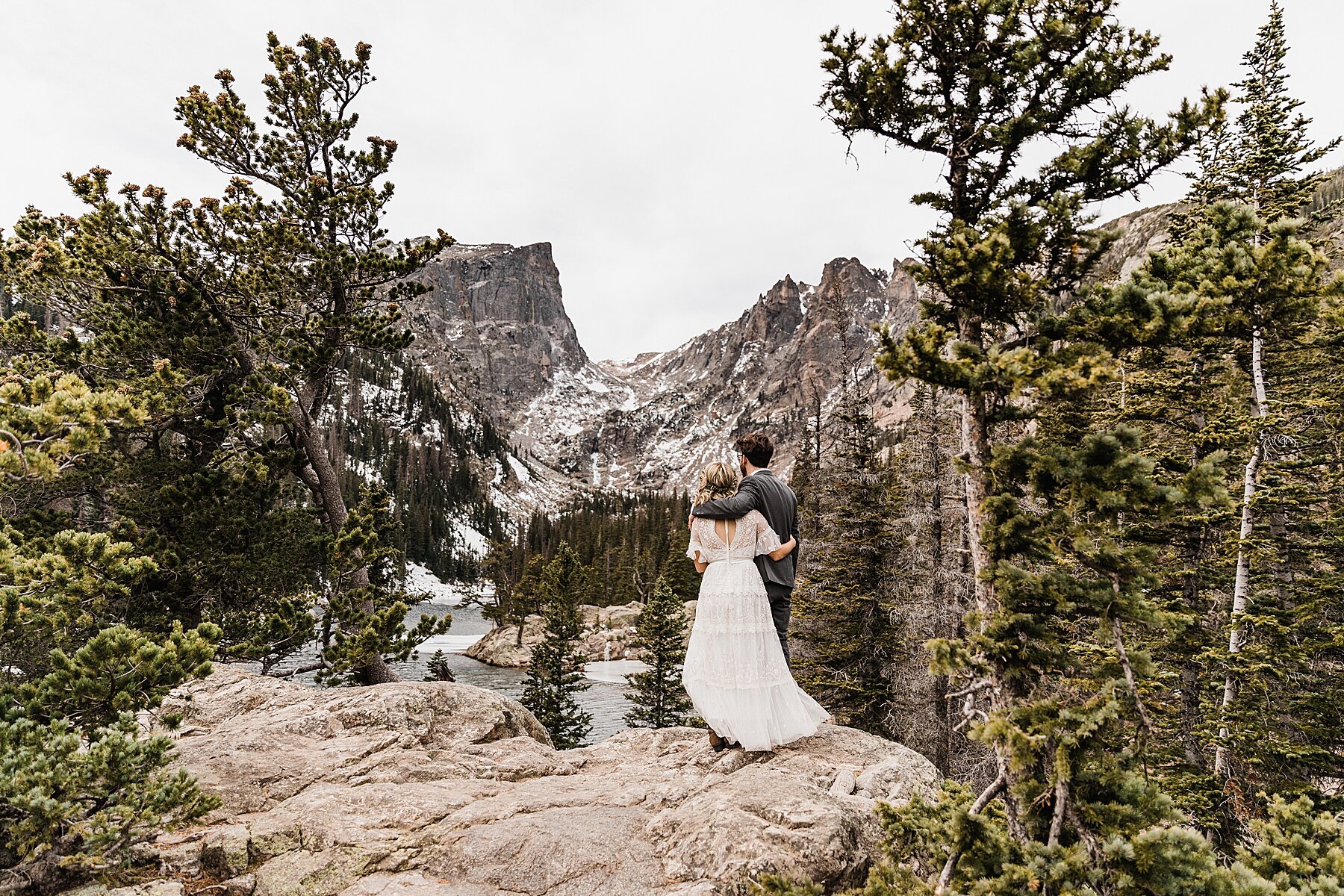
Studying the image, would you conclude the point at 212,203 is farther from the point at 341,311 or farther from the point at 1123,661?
the point at 1123,661

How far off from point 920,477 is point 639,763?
13361 mm

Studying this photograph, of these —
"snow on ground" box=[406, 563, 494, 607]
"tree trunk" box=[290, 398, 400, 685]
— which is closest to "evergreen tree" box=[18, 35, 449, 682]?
"tree trunk" box=[290, 398, 400, 685]

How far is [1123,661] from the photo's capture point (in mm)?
2951

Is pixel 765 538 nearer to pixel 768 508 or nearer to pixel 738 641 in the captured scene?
pixel 768 508

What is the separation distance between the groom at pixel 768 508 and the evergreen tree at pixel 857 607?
477 inches

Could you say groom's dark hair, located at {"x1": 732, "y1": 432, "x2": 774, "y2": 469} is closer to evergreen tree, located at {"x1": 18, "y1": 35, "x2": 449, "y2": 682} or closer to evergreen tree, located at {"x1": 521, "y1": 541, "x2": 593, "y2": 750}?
evergreen tree, located at {"x1": 18, "y1": 35, "x2": 449, "y2": 682}

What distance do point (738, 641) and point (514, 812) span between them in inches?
94.1

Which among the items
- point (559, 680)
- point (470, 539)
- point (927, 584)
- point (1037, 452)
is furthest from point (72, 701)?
point (470, 539)

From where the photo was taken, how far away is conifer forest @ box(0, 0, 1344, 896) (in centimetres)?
294

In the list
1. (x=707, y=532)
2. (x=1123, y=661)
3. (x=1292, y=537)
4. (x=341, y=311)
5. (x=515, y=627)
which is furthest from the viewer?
(x=515, y=627)

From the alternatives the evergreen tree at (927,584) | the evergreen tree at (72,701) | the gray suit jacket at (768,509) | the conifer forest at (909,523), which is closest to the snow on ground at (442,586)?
the conifer forest at (909,523)

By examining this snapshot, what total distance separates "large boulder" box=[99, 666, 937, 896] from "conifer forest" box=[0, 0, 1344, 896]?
0.19 ft

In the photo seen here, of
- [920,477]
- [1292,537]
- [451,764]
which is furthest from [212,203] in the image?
[1292,537]

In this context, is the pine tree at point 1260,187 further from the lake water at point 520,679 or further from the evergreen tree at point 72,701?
the lake water at point 520,679
